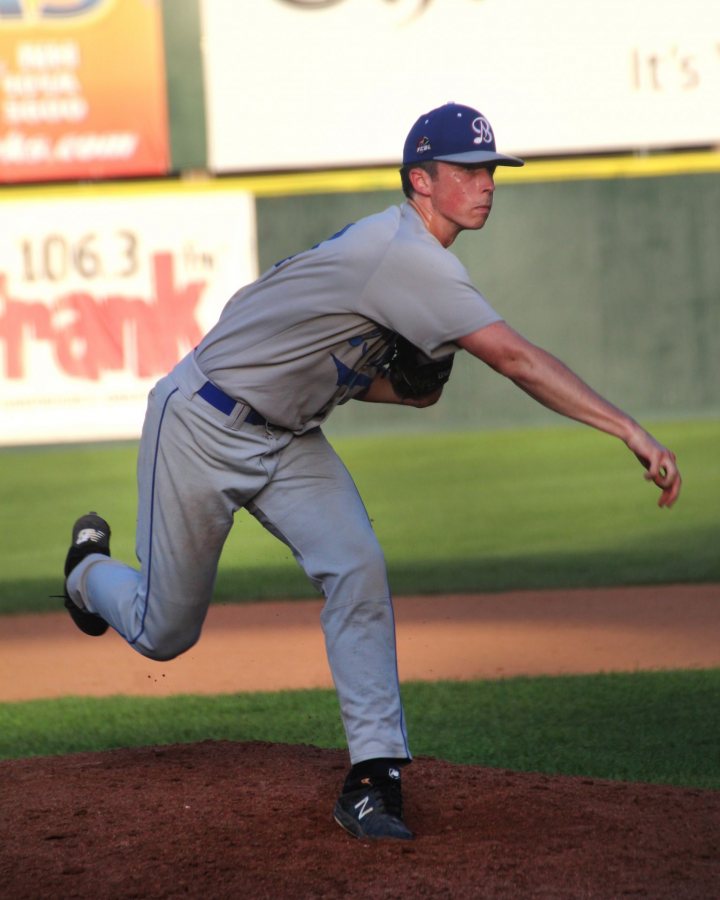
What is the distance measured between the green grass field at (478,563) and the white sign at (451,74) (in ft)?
10.4

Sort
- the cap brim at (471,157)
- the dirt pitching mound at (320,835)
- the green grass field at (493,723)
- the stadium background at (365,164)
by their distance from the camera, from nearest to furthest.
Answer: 1. the dirt pitching mound at (320,835)
2. the cap brim at (471,157)
3. the green grass field at (493,723)
4. the stadium background at (365,164)

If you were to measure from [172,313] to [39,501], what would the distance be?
3921 millimetres

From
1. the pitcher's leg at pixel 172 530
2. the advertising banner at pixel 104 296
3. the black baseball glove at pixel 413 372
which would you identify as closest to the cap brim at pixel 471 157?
the black baseball glove at pixel 413 372

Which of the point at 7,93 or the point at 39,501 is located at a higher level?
the point at 7,93

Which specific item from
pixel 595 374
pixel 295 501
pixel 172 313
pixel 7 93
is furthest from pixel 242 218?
pixel 295 501

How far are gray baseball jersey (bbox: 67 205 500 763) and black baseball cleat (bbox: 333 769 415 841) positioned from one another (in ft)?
0.25

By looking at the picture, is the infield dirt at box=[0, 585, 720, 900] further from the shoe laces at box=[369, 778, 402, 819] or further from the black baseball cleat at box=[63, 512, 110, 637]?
the black baseball cleat at box=[63, 512, 110, 637]

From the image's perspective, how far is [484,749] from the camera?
195 inches

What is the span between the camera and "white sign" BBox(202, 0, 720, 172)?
16203 millimetres

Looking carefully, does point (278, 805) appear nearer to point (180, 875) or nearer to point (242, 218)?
point (180, 875)

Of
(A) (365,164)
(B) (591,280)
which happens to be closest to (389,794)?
(B) (591,280)

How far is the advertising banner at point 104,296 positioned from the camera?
15.9 meters

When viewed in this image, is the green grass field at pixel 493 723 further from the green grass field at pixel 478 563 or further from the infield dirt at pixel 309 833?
the infield dirt at pixel 309 833

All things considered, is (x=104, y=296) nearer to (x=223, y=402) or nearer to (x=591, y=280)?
(x=591, y=280)
